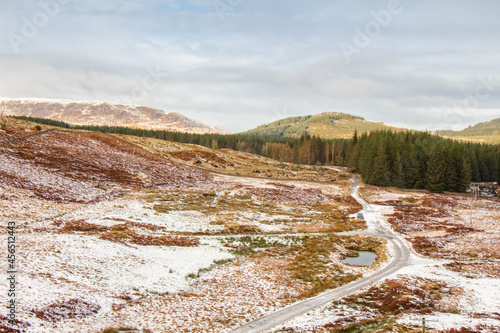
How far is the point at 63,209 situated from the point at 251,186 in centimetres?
4712

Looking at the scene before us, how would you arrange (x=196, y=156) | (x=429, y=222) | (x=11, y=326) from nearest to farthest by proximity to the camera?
(x=11, y=326) → (x=429, y=222) → (x=196, y=156)

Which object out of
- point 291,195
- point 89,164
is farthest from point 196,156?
point 291,195

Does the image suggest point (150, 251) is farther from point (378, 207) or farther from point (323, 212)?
point (378, 207)

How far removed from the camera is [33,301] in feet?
55.5

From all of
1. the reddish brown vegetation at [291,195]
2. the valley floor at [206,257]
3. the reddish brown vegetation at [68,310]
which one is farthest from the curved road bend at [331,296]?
the reddish brown vegetation at [291,195]

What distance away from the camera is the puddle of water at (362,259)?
32375 mm

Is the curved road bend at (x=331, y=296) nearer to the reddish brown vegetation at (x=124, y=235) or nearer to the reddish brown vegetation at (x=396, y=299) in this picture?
the reddish brown vegetation at (x=396, y=299)

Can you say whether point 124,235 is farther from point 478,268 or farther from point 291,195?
point 291,195

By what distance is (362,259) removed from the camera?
34.0 m

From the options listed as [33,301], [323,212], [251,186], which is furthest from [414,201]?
[33,301]

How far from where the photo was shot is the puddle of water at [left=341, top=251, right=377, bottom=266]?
32.4m

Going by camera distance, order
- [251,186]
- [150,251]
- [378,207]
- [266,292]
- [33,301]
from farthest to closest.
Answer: [251,186], [378,207], [150,251], [266,292], [33,301]

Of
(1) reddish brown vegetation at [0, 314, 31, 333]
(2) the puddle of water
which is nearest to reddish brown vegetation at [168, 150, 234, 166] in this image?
(2) the puddle of water

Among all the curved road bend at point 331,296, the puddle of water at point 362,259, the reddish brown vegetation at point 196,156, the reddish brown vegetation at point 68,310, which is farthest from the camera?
the reddish brown vegetation at point 196,156
